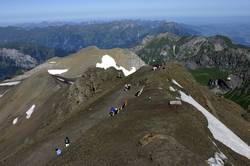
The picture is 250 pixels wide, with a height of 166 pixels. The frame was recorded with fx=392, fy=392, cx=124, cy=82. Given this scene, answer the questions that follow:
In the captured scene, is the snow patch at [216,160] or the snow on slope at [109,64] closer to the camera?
the snow patch at [216,160]

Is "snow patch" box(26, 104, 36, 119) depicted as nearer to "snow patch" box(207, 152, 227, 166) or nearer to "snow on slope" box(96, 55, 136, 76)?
"snow on slope" box(96, 55, 136, 76)

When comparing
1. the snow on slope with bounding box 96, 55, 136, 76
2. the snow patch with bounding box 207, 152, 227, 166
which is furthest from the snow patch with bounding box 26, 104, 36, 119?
the snow patch with bounding box 207, 152, 227, 166

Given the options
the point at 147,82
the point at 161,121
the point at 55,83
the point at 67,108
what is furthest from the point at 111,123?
the point at 55,83

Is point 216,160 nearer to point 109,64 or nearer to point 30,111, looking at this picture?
point 30,111

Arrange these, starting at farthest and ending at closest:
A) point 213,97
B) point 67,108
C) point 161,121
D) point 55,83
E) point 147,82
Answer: point 55,83, point 213,97, point 67,108, point 147,82, point 161,121

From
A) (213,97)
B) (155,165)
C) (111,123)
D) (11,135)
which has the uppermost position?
(155,165)

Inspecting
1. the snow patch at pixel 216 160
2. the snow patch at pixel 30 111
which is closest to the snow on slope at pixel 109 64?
the snow patch at pixel 30 111

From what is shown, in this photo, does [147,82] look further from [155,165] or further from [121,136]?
[155,165]

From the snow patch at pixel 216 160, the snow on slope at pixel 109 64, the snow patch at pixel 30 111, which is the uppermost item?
the snow patch at pixel 216 160

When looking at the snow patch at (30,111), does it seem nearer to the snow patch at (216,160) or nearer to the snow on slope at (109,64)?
the snow on slope at (109,64)

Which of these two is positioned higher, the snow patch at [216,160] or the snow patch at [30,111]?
the snow patch at [216,160]

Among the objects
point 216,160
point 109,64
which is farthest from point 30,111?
point 216,160
